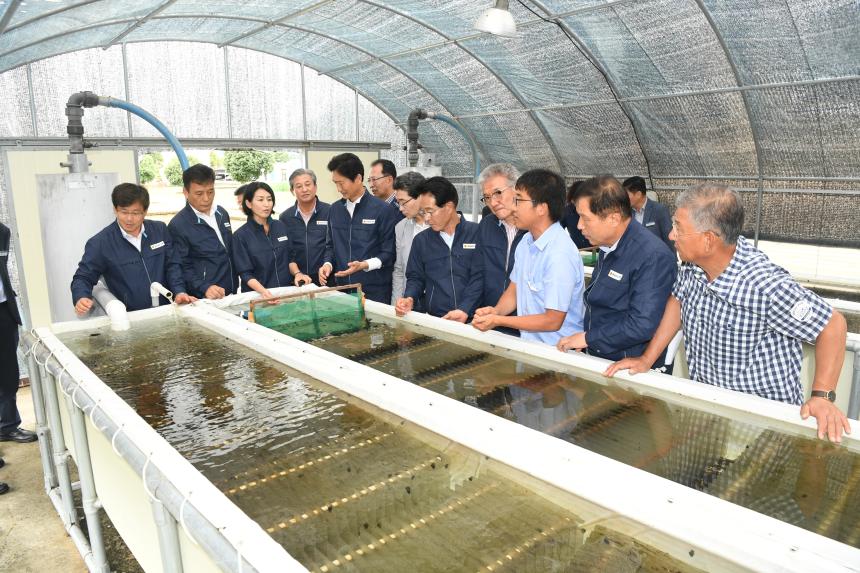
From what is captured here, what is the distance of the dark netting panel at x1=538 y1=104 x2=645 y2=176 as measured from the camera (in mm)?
7633

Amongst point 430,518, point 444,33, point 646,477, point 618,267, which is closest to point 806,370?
point 618,267

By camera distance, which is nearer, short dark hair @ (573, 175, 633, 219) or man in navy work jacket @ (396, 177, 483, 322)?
short dark hair @ (573, 175, 633, 219)

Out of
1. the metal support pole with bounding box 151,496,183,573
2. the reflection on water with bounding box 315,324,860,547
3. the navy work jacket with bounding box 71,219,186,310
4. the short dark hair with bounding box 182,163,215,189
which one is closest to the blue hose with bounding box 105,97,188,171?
the short dark hair with bounding box 182,163,215,189

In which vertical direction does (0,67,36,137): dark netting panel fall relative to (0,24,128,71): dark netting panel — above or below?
below

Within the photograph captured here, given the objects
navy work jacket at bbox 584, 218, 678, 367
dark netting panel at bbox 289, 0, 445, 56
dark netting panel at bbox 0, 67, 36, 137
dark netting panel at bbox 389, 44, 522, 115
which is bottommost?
navy work jacket at bbox 584, 218, 678, 367

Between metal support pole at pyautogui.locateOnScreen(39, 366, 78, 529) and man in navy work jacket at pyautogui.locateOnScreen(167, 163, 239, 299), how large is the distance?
114 cm

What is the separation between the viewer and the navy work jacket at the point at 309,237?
4473 mm

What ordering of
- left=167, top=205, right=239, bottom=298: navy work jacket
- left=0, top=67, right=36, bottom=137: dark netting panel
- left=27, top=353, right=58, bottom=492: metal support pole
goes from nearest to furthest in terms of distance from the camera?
left=27, top=353, right=58, bottom=492: metal support pole → left=167, top=205, right=239, bottom=298: navy work jacket → left=0, top=67, right=36, bottom=137: dark netting panel

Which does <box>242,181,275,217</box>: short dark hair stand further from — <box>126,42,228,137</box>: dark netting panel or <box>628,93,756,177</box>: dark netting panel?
<box>628,93,756,177</box>: dark netting panel

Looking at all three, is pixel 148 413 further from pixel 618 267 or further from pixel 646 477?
pixel 618 267

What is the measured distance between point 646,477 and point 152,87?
26.4ft

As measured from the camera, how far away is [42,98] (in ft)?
22.0

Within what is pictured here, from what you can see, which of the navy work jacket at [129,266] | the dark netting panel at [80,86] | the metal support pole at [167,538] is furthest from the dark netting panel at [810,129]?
the dark netting panel at [80,86]

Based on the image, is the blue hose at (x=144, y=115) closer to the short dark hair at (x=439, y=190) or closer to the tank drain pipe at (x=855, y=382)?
the short dark hair at (x=439, y=190)
